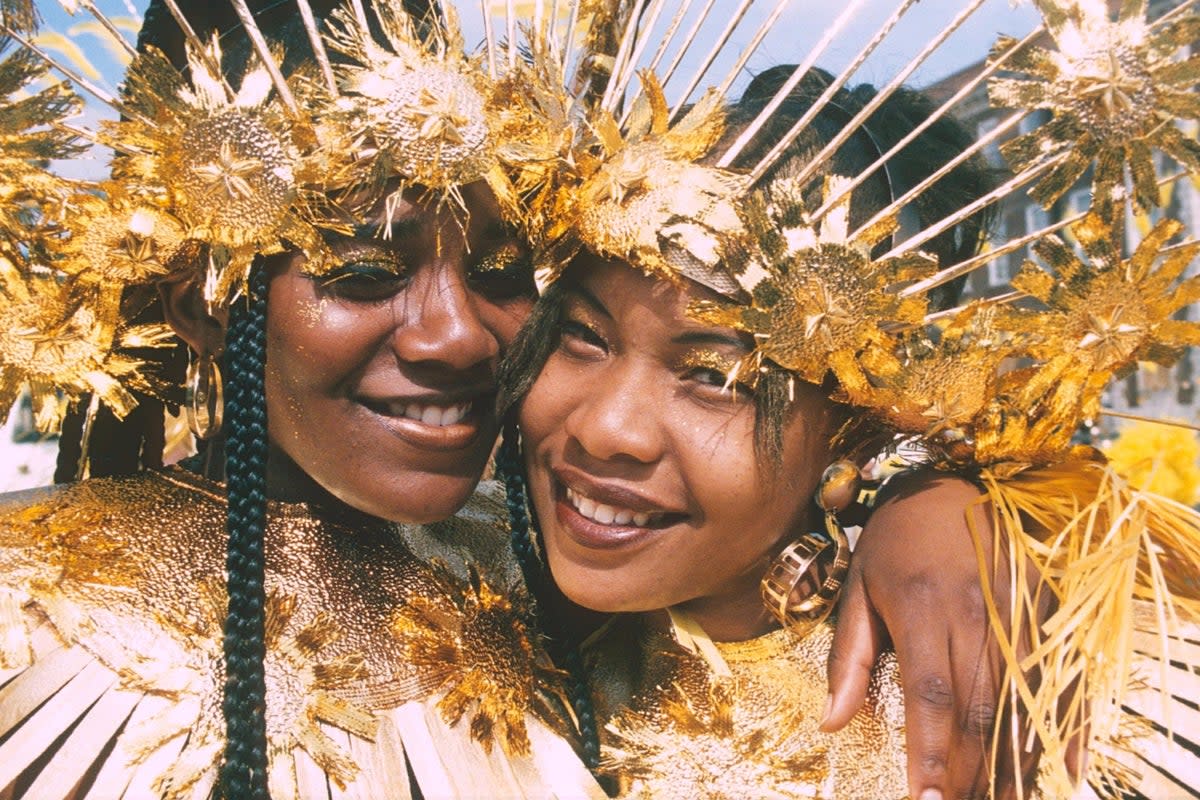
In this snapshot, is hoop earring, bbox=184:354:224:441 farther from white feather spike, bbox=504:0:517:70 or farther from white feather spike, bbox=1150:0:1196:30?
white feather spike, bbox=1150:0:1196:30

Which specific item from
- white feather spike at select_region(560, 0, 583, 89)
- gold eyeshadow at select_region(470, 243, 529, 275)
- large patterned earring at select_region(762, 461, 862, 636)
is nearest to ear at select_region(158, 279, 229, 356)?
gold eyeshadow at select_region(470, 243, 529, 275)

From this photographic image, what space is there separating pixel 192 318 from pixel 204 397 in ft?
0.48

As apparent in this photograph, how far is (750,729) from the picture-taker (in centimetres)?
193

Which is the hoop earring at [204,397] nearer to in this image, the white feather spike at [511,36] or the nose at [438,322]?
the nose at [438,322]

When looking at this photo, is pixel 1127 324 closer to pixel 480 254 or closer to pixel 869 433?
pixel 869 433

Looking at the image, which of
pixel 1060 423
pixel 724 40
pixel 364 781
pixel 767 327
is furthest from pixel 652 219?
pixel 364 781

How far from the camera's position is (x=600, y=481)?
5.87ft

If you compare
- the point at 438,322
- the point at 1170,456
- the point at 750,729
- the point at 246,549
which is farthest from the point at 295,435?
the point at 1170,456

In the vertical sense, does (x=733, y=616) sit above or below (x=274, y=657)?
above

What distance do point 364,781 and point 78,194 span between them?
109 centimetres

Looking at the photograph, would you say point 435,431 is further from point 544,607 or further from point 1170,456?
point 1170,456

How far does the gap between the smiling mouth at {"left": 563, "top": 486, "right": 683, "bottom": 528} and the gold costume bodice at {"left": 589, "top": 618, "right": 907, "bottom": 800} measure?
1.03 feet

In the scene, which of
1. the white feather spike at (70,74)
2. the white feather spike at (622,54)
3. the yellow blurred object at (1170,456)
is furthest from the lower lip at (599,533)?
the yellow blurred object at (1170,456)

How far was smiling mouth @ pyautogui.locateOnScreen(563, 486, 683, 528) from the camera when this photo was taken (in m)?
1.81
